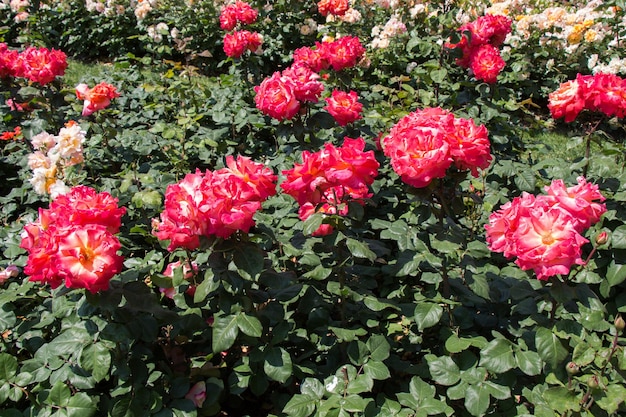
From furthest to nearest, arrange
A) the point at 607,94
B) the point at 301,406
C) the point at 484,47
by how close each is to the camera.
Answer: the point at 484,47 → the point at 607,94 → the point at 301,406

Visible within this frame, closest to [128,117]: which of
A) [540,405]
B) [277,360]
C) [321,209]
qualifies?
[321,209]

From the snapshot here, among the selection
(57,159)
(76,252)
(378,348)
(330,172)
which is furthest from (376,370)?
(57,159)

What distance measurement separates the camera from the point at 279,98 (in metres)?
2.52

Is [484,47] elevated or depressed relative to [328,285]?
elevated

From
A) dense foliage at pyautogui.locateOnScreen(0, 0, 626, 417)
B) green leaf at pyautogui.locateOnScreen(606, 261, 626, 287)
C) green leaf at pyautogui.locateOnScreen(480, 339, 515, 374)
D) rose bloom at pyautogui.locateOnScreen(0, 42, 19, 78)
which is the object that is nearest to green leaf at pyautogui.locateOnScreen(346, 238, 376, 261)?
dense foliage at pyautogui.locateOnScreen(0, 0, 626, 417)

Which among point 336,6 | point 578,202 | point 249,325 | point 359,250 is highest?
point 578,202

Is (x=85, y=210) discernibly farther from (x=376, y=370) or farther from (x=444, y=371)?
(x=444, y=371)

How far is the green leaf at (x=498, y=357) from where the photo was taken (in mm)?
1688

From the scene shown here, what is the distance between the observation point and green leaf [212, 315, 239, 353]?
1.68 meters

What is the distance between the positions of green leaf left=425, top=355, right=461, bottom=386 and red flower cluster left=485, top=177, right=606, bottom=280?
443 mm

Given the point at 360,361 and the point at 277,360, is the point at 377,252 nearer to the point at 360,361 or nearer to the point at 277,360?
the point at 360,361

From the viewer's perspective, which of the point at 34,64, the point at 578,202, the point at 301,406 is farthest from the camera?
the point at 34,64

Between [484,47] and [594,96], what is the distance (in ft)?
3.40

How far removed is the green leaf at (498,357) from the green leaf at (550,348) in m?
0.10
